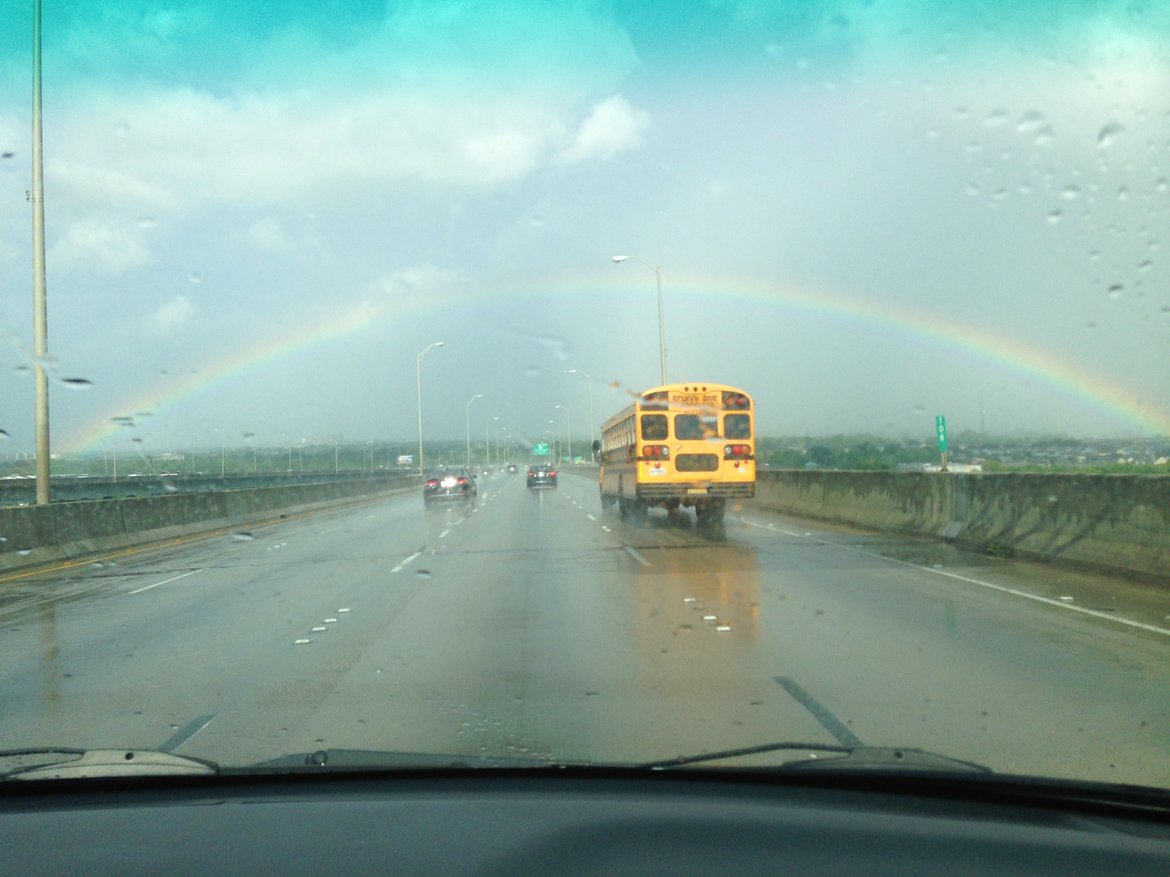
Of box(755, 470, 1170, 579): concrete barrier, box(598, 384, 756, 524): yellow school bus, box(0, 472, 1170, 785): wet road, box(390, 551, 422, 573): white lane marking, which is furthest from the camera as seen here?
box(598, 384, 756, 524): yellow school bus

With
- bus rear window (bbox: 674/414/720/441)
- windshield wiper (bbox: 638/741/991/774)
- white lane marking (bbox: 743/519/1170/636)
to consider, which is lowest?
white lane marking (bbox: 743/519/1170/636)

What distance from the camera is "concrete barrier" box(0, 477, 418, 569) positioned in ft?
65.9

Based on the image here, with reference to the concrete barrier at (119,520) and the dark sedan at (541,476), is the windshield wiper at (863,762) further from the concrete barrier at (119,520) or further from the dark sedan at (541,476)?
the dark sedan at (541,476)

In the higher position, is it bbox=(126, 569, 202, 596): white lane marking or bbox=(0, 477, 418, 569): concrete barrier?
bbox=(0, 477, 418, 569): concrete barrier

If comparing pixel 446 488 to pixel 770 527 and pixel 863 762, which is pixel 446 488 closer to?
pixel 770 527

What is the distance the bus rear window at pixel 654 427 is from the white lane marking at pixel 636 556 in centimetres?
593

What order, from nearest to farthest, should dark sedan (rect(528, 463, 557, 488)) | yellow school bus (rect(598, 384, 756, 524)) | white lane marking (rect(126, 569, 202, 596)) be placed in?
white lane marking (rect(126, 569, 202, 596))
yellow school bus (rect(598, 384, 756, 524))
dark sedan (rect(528, 463, 557, 488))

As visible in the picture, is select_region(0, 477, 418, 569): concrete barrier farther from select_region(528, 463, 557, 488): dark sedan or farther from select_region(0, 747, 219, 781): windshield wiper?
select_region(528, 463, 557, 488): dark sedan

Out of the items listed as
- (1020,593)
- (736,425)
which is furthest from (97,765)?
(736,425)

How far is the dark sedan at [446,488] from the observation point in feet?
155

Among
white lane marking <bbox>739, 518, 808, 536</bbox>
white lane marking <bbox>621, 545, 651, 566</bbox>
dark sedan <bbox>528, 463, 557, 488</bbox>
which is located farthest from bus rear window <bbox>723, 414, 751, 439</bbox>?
dark sedan <bbox>528, 463, 557, 488</bbox>

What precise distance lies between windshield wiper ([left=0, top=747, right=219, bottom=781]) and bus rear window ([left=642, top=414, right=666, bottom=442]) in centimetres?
2200

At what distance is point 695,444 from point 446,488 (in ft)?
74.8

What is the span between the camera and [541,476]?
62.5 m
